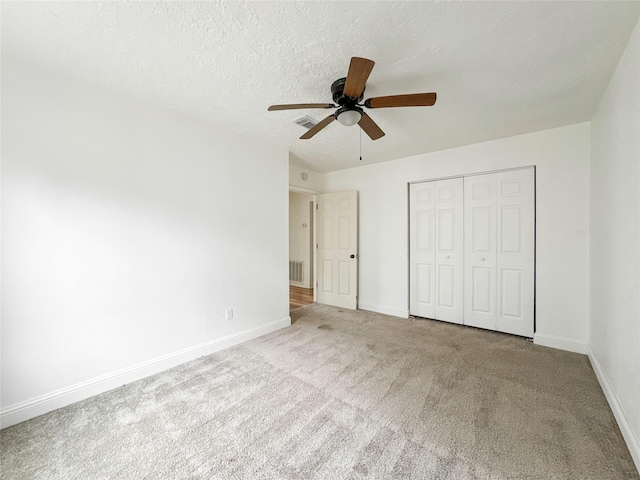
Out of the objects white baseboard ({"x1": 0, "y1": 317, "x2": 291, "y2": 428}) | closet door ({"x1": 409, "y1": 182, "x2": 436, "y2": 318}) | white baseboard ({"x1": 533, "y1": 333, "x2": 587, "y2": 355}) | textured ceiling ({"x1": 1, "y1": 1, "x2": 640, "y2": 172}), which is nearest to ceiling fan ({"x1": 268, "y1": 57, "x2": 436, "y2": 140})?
textured ceiling ({"x1": 1, "y1": 1, "x2": 640, "y2": 172})

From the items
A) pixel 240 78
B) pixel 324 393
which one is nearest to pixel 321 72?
pixel 240 78

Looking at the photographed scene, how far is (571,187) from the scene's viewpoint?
2.74 metres

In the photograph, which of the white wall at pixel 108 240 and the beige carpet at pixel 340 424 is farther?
the white wall at pixel 108 240

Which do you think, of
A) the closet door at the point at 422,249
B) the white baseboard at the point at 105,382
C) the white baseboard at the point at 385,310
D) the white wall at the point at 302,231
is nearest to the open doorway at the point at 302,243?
the white wall at the point at 302,231

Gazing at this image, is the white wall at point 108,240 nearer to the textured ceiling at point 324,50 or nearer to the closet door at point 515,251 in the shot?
the textured ceiling at point 324,50

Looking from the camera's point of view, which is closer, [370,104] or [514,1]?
[514,1]

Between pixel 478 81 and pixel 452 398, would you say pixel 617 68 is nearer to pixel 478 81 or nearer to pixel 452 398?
pixel 478 81

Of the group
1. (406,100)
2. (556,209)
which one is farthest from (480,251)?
(406,100)

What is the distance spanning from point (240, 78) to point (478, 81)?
5.89ft

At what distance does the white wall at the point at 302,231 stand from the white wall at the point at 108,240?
300cm

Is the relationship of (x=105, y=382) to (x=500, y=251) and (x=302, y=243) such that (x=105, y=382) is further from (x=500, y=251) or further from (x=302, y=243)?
(x=302, y=243)

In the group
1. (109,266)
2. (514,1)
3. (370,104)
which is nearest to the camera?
(514,1)

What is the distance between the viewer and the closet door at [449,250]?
348 cm

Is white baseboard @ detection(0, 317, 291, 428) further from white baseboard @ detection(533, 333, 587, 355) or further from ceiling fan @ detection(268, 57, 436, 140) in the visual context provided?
white baseboard @ detection(533, 333, 587, 355)
